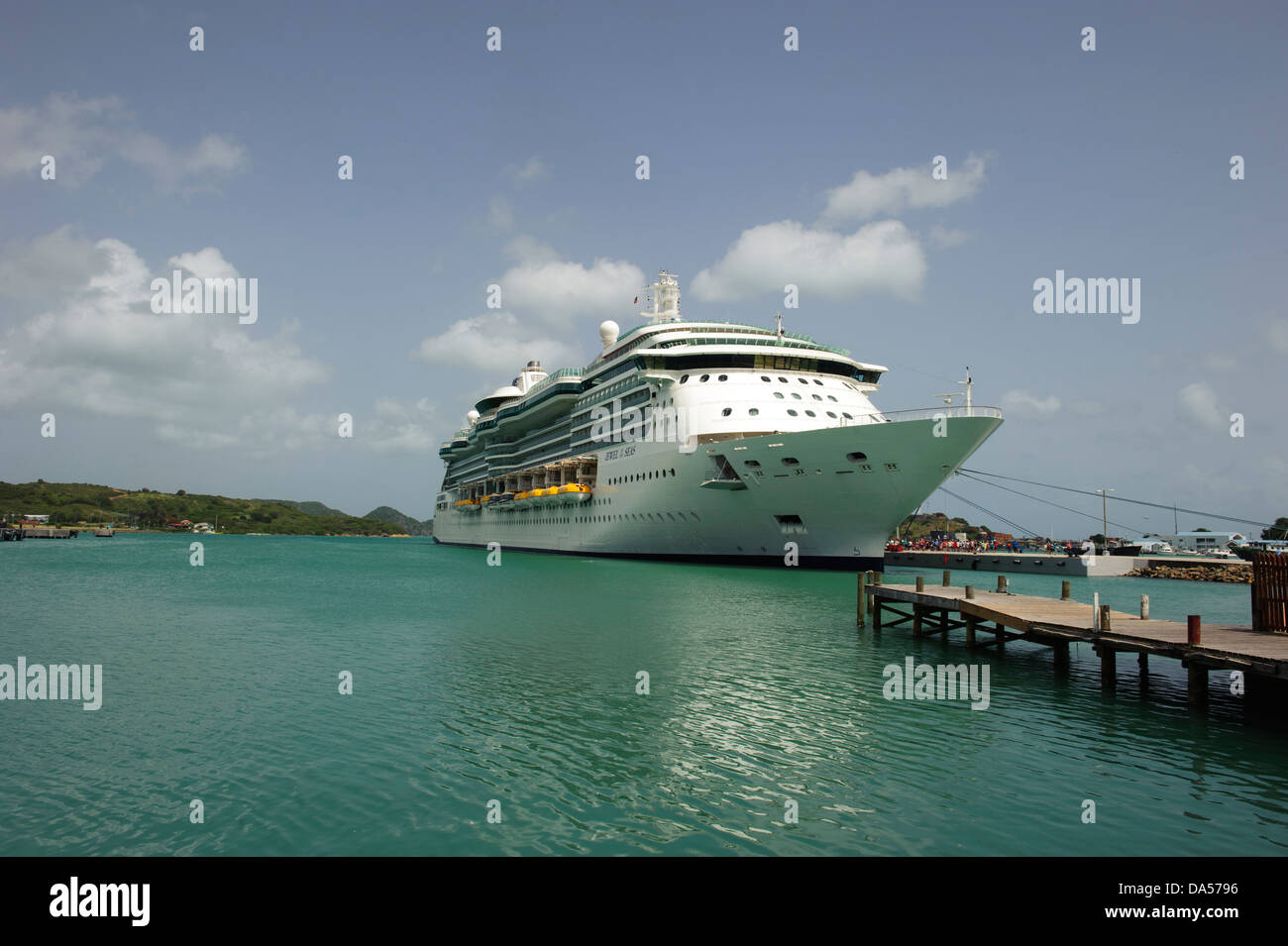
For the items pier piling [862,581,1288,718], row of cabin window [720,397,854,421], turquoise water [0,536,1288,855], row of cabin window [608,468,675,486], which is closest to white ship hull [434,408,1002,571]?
row of cabin window [608,468,675,486]

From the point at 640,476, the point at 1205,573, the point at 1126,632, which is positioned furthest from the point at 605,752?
the point at 1205,573

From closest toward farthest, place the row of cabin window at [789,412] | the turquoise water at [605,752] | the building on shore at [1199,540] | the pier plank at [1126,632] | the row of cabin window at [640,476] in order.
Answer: the turquoise water at [605,752] < the pier plank at [1126,632] < the row of cabin window at [789,412] < the row of cabin window at [640,476] < the building on shore at [1199,540]

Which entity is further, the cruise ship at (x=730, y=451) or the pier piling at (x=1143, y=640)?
the cruise ship at (x=730, y=451)

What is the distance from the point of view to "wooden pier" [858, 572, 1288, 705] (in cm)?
1135

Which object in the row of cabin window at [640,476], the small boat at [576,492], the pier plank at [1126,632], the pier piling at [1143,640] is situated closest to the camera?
the pier plank at [1126,632]

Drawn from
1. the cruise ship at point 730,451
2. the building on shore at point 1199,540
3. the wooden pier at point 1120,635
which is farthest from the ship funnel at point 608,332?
the building on shore at point 1199,540

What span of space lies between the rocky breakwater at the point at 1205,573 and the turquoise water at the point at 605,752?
42.2 metres

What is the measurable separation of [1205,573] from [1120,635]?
48.3 m

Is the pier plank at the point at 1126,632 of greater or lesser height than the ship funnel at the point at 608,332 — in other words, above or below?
below

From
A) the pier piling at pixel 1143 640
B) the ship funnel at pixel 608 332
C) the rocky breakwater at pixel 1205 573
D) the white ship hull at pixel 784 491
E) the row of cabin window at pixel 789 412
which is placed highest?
the ship funnel at pixel 608 332

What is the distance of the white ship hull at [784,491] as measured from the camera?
31.0 metres

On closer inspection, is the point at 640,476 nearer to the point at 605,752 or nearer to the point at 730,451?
the point at 730,451

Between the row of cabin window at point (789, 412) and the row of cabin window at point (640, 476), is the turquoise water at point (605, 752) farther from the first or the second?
the row of cabin window at point (640, 476)

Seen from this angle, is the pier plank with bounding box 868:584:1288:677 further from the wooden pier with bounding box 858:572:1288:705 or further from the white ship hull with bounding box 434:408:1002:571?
the white ship hull with bounding box 434:408:1002:571
